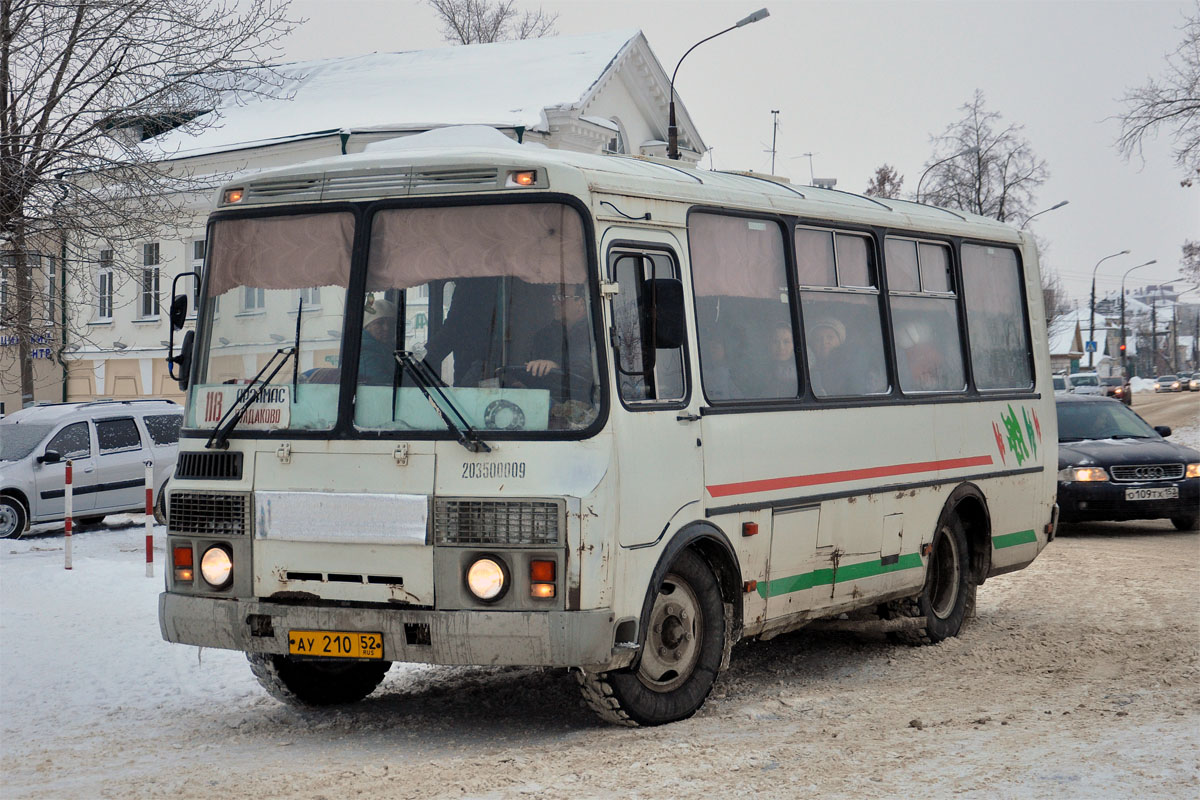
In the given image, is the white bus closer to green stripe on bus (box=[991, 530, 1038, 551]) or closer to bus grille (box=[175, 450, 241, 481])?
bus grille (box=[175, 450, 241, 481])

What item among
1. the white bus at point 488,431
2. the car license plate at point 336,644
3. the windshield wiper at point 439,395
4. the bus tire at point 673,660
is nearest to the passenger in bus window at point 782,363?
the white bus at point 488,431

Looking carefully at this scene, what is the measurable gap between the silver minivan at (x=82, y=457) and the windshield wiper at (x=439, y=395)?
42.3 ft

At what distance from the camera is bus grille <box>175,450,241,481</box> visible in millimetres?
7430

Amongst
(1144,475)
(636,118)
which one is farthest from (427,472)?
(636,118)

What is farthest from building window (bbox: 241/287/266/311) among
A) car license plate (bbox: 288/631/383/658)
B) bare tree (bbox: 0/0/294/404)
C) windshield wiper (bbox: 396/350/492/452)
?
bare tree (bbox: 0/0/294/404)

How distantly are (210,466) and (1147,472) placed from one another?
12.8m

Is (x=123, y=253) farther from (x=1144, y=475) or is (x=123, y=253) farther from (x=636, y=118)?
(x=636, y=118)

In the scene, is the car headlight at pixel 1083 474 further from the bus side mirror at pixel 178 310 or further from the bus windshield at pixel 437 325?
the bus side mirror at pixel 178 310

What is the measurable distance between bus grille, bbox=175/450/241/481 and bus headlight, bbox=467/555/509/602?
1318mm

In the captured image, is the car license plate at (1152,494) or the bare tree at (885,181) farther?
the bare tree at (885,181)

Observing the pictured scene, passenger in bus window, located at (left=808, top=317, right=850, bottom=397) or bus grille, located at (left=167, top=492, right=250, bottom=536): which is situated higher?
passenger in bus window, located at (left=808, top=317, right=850, bottom=397)

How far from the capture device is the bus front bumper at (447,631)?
6.85m

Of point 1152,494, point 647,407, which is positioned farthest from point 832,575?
point 1152,494

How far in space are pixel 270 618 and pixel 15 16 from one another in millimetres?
12388
